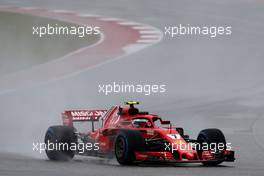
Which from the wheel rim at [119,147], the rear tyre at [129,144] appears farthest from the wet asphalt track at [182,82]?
the rear tyre at [129,144]

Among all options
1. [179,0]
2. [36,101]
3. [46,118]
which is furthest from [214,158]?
[179,0]

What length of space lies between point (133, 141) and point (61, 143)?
63.9 inches

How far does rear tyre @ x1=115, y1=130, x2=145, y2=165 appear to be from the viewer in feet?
45.6

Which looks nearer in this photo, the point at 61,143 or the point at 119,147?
the point at 119,147

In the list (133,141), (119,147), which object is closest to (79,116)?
(119,147)

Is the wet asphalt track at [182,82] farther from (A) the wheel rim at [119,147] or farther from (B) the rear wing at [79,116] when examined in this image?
(B) the rear wing at [79,116]

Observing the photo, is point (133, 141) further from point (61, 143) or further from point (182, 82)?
point (182, 82)

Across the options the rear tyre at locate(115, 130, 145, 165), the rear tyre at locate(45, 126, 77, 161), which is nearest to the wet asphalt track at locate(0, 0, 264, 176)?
the rear tyre at locate(45, 126, 77, 161)

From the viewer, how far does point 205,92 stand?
21906 millimetres

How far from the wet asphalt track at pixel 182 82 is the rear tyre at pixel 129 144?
59cm

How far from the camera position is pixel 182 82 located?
22.7 m

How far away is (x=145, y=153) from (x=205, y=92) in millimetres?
8072

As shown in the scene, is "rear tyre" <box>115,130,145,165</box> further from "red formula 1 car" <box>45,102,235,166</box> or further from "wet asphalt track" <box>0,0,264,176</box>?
"wet asphalt track" <box>0,0,264,176</box>

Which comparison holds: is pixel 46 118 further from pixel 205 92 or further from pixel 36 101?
pixel 205 92
